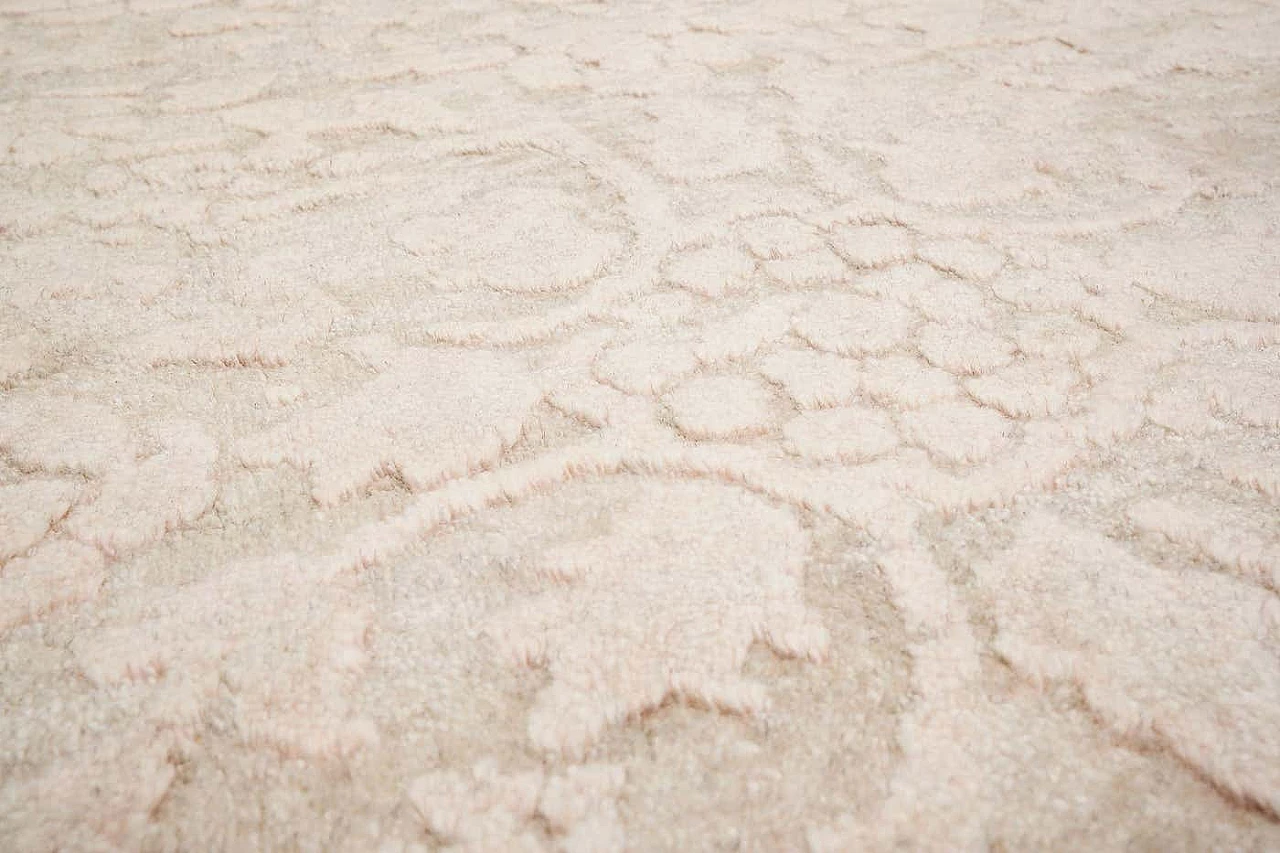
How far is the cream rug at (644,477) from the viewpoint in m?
0.72

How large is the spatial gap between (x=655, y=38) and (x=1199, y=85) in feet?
4.62

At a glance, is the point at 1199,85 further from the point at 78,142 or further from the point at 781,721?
the point at 78,142

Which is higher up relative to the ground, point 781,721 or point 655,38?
point 655,38

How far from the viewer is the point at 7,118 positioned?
2.01 metres

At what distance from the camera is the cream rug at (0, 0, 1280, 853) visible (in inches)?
28.3

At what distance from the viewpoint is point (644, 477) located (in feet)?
3.37

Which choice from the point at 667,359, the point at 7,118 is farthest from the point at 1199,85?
the point at 7,118

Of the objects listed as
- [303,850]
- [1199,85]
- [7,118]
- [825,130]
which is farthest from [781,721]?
[7,118]

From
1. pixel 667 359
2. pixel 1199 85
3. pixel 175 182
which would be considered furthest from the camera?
pixel 1199 85

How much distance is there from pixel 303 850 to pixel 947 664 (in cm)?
58

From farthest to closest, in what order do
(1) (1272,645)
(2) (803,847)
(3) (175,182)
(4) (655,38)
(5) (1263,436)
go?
(4) (655,38)
(3) (175,182)
(5) (1263,436)
(1) (1272,645)
(2) (803,847)

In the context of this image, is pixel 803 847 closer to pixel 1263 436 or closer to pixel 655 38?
pixel 1263 436

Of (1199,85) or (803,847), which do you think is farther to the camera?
(1199,85)

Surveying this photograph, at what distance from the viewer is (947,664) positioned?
799 mm
